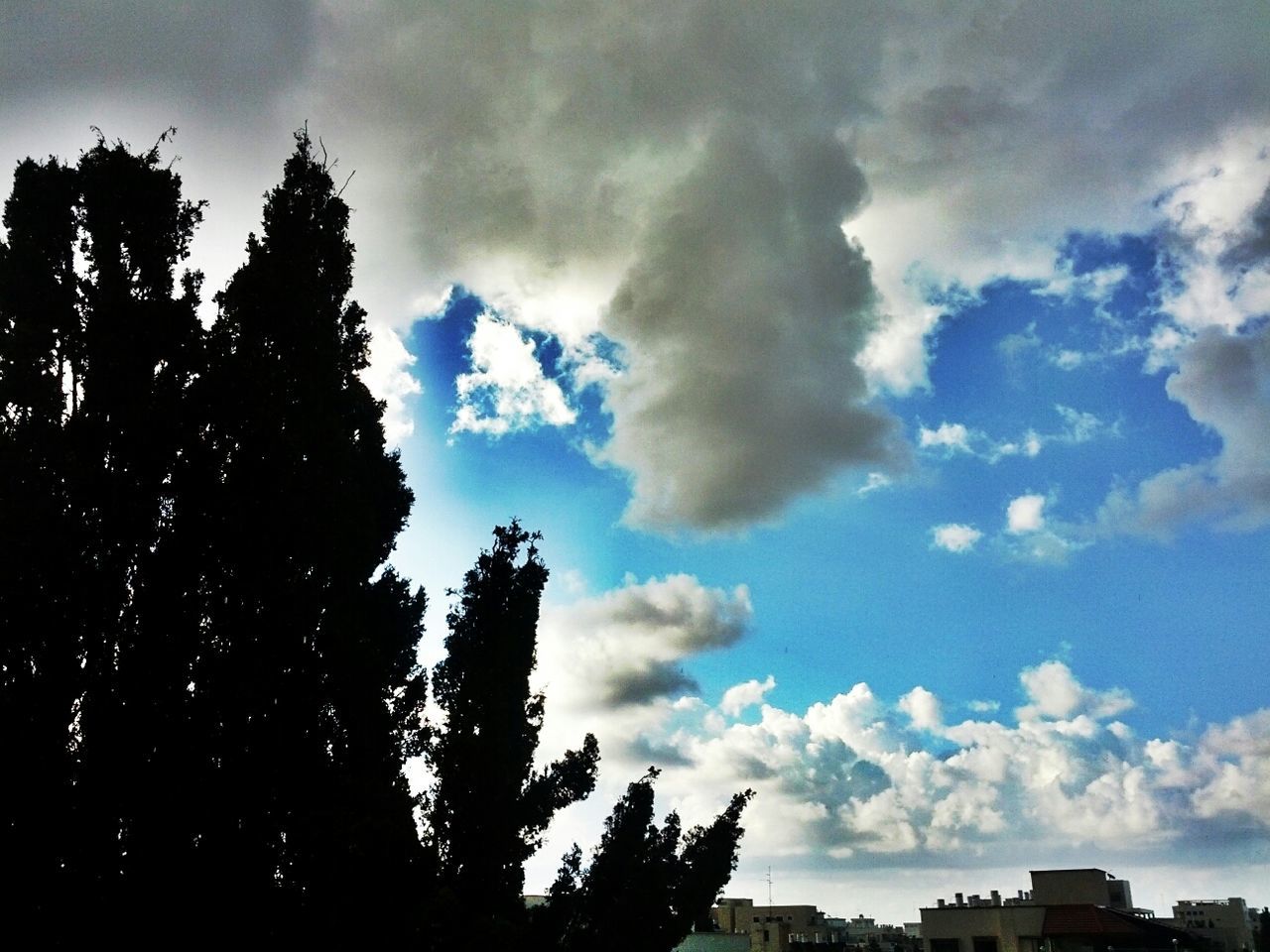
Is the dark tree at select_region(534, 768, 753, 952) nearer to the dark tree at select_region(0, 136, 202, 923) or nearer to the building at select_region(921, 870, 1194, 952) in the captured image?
the dark tree at select_region(0, 136, 202, 923)

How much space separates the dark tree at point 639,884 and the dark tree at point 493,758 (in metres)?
2.40

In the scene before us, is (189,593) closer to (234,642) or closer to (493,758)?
(234,642)

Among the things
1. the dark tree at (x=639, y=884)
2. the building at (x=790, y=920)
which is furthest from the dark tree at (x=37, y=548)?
the building at (x=790, y=920)

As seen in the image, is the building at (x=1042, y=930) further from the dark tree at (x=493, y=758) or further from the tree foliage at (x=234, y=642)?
the dark tree at (x=493, y=758)

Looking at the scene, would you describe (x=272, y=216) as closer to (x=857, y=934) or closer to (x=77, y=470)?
(x=77, y=470)

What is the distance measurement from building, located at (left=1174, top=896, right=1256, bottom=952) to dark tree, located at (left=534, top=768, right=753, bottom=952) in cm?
7304

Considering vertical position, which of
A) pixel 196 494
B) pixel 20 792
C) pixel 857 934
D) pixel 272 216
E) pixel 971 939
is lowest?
pixel 857 934

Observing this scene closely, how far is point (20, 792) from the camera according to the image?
17.0 m

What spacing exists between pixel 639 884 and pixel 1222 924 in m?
134

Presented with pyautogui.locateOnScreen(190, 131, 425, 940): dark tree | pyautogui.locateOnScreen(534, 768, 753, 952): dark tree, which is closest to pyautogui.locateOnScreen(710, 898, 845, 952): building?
pyautogui.locateOnScreen(534, 768, 753, 952): dark tree

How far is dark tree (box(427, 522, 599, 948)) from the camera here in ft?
62.1

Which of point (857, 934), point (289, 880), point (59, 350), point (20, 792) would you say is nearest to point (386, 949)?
point (289, 880)

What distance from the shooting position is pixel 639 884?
2262cm

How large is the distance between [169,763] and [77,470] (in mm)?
6428
